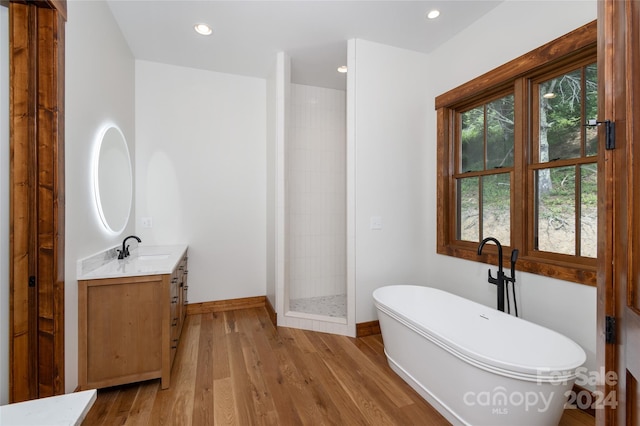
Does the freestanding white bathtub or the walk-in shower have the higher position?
the walk-in shower

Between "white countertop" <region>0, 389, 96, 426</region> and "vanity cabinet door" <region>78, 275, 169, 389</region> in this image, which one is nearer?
"white countertop" <region>0, 389, 96, 426</region>

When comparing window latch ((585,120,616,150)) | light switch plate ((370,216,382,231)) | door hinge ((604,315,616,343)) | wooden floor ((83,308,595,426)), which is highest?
window latch ((585,120,616,150))

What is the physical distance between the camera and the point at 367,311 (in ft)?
9.39

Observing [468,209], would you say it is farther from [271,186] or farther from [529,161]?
[271,186]

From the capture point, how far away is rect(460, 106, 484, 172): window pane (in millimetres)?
2686

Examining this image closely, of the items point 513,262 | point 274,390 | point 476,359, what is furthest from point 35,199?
point 513,262

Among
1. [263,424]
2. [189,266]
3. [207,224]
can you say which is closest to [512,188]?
[263,424]

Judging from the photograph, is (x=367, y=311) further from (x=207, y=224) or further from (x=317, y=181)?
(x=207, y=224)

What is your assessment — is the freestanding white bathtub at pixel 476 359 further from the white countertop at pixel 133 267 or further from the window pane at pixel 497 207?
the white countertop at pixel 133 267

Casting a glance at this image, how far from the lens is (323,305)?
11.6ft

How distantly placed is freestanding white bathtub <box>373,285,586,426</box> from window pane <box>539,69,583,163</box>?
4.05 feet

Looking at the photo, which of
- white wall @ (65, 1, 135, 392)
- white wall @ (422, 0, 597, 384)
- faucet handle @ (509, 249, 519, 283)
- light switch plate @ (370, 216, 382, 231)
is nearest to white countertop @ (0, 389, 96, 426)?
white wall @ (65, 1, 135, 392)

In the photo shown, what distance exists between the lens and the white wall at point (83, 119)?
1.71 m

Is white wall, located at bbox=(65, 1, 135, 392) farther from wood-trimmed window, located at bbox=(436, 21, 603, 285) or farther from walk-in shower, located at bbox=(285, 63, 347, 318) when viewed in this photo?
wood-trimmed window, located at bbox=(436, 21, 603, 285)
